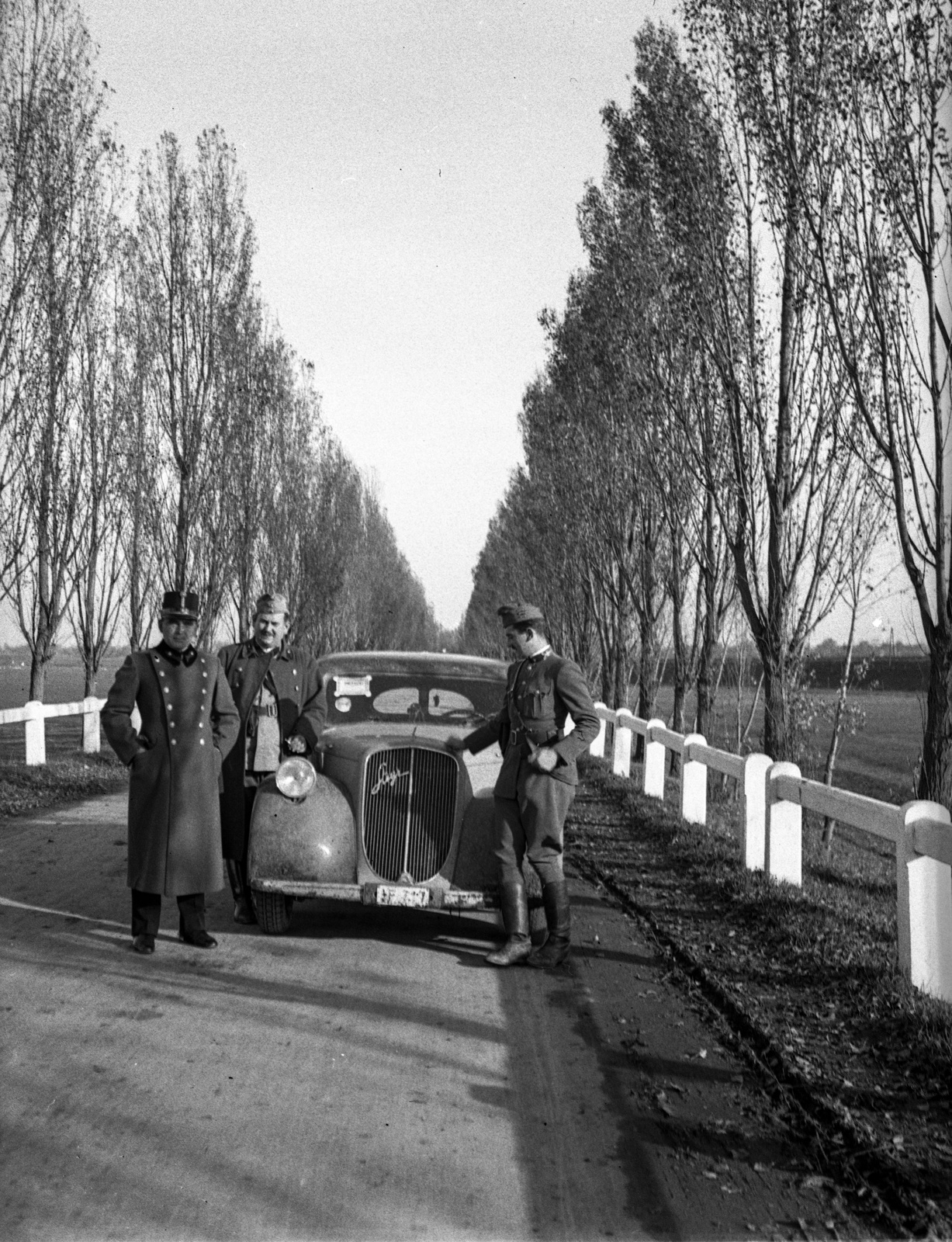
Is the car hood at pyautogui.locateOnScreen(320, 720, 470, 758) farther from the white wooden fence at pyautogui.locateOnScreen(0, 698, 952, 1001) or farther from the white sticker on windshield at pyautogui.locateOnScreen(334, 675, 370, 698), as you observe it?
the white wooden fence at pyautogui.locateOnScreen(0, 698, 952, 1001)

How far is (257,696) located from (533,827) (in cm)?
215

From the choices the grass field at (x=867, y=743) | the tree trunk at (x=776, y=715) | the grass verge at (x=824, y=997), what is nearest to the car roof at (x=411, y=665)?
the grass verge at (x=824, y=997)

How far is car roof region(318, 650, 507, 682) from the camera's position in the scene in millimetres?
8898

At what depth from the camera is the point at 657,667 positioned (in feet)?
95.8

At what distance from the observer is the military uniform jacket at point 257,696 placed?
8.07m

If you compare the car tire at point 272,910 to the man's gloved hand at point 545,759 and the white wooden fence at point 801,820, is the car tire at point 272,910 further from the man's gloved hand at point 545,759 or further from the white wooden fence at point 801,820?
the white wooden fence at point 801,820

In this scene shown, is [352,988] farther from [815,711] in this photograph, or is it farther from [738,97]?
[815,711]

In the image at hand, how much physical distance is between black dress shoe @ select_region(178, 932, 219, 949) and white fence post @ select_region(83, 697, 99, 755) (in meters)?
13.0

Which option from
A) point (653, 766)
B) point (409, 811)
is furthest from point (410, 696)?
point (653, 766)

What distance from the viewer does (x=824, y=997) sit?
6469mm

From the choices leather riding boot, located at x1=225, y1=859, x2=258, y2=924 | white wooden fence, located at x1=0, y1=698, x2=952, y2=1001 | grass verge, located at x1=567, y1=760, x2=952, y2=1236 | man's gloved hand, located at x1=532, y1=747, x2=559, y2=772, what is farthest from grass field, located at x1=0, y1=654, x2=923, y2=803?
leather riding boot, located at x1=225, y1=859, x2=258, y2=924

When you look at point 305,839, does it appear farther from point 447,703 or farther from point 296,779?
point 447,703

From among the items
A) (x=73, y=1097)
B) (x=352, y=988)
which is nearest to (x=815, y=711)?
(x=352, y=988)

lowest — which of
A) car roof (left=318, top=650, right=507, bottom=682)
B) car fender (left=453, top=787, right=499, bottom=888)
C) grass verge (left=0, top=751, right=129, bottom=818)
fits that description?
grass verge (left=0, top=751, right=129, bottom=818)
